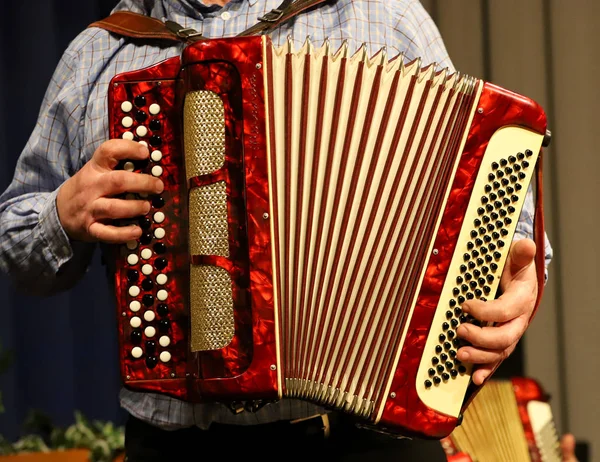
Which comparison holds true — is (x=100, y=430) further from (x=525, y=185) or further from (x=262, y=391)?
(x=525, y=185)

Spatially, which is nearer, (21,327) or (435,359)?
(435,359)

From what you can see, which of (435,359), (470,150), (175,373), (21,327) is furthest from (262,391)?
(21,327)

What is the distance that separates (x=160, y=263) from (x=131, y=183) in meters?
0.11

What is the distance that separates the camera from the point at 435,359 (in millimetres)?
1094

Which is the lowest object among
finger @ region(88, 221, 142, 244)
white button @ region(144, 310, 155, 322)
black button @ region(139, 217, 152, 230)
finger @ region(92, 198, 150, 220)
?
white button @ region(144, 310, 155, 322)

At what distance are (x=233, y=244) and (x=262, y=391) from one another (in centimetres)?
19

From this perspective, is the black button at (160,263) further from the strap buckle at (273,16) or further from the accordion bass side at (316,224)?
the strap buckle at (273,16)

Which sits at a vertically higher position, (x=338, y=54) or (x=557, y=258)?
(x=338, y=54)

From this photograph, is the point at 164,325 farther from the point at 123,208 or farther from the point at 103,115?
the point at 103,115

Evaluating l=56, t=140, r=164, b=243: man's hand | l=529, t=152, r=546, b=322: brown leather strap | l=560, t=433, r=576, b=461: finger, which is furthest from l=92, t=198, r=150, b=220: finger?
l=560, t=433, r=576, b=461: finger

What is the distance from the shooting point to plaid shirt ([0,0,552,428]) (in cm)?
122

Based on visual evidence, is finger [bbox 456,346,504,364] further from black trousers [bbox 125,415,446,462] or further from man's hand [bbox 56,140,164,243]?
man's hand [bbox 56,140,164,243]

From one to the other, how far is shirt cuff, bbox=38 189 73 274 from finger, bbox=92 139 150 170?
0.18 meters

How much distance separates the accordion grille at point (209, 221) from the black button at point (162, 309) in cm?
5
